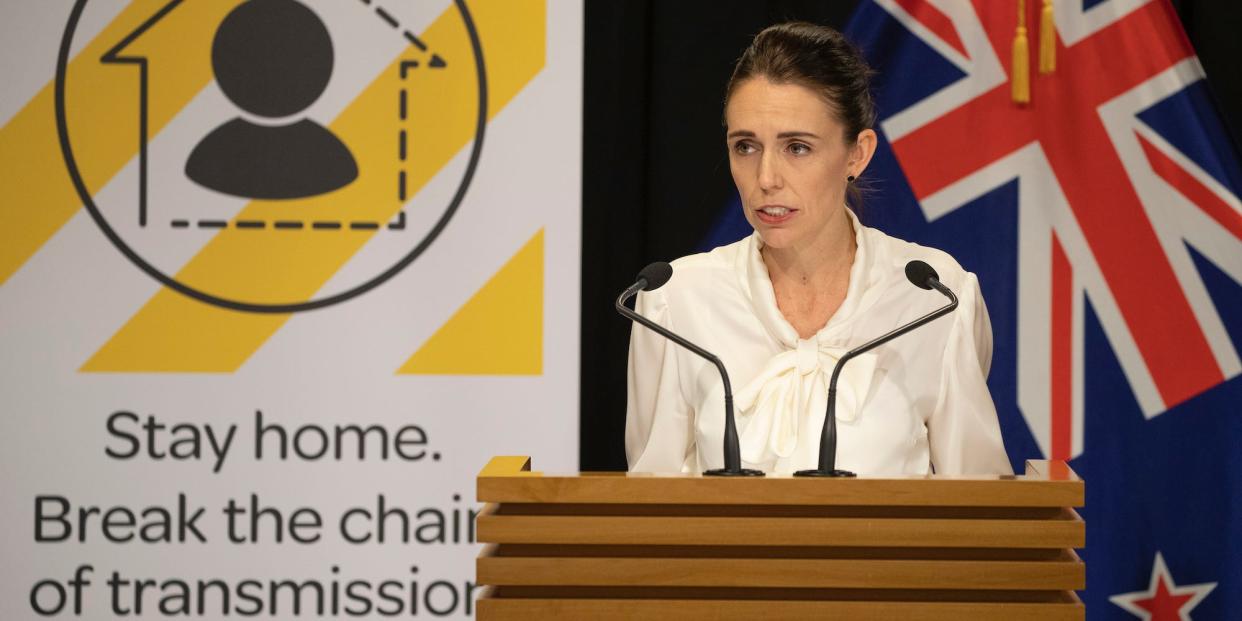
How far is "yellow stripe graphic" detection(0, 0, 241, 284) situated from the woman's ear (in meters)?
1.71

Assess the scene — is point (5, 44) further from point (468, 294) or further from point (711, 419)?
point (711, 419)

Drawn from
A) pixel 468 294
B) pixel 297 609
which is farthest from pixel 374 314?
pixel 297 609

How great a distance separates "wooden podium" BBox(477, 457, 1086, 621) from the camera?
145cm

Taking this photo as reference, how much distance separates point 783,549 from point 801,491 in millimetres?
71

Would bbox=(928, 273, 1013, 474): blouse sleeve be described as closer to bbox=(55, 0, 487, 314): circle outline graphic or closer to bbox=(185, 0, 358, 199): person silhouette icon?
bbox=(55, 0, 487, 314): circle outline graphic

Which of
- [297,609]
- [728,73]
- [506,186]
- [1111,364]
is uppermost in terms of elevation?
[728,73]

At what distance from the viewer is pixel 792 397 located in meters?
2.25

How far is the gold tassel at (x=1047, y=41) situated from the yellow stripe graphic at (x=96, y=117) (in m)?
2.02

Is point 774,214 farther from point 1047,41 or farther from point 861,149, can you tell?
point 1047,41

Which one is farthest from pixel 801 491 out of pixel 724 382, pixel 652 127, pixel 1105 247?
pixel 1105 247

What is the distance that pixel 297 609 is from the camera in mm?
3260

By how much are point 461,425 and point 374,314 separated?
1.16 feet

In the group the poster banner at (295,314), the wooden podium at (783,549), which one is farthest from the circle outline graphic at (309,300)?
the wooden podium at (783,549)

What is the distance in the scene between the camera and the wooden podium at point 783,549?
1450 millimetres
